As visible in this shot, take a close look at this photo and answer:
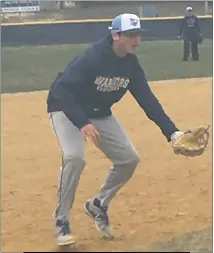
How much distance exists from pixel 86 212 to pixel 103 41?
4.97 ft

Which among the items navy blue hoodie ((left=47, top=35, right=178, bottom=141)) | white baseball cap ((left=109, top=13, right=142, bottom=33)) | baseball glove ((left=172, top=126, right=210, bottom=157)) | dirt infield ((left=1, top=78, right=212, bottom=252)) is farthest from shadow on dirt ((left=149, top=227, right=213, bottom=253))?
white baseball cap ((left=109, top=13, right=142, bottom=33))

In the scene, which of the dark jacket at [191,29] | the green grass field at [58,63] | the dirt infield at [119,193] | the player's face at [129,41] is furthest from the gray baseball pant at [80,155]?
the dark jacket at [191,29]

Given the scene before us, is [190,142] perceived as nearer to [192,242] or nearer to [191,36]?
[192,242]

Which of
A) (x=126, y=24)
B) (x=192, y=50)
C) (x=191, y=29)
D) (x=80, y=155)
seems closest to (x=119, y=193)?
(x=80, y=155)

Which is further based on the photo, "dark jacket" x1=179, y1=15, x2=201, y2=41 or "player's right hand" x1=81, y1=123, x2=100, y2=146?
"dark jacket" x1=179, y1=15, x2=201, y2=41

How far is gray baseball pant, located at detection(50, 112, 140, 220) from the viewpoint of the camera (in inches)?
221

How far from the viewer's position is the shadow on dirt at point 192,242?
5.27m

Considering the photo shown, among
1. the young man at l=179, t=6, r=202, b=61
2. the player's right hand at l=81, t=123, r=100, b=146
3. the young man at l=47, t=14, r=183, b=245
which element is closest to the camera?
the player's right hand at l=81, t=123, r=100, b=146

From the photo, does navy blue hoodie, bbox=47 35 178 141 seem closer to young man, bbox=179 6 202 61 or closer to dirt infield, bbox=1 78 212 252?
dirt infield, bbox=1 78 212 252

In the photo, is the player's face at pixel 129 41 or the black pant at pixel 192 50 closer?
the player's face at pixel 129 41

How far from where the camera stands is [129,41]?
5672 mm

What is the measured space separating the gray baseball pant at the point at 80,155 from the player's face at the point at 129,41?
0.66 m

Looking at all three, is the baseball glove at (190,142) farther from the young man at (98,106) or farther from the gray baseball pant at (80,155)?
the gray baseball pant at (80,155)

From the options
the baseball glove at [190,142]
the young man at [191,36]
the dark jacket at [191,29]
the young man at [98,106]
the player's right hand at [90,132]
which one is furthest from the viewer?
the dark jacket at [191,29]
